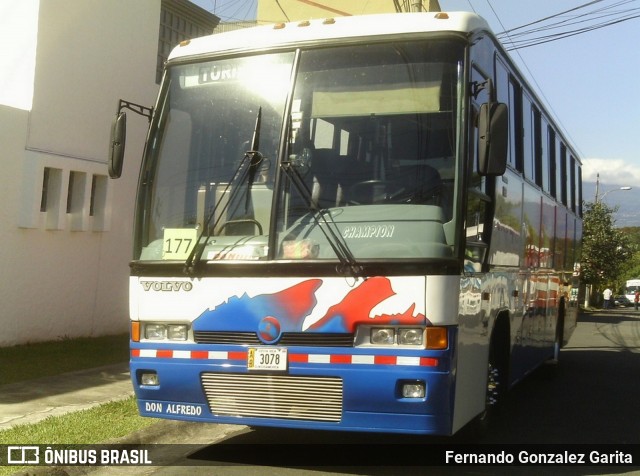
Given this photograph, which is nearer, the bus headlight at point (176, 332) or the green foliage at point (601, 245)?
the bus headlight at point (176, 332)

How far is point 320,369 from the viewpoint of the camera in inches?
245

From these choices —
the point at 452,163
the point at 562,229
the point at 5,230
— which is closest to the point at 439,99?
the point at 452,163

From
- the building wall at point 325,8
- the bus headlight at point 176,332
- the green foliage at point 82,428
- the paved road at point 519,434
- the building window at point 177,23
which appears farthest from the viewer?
the building wall at point 325,8

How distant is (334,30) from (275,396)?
9.00ft

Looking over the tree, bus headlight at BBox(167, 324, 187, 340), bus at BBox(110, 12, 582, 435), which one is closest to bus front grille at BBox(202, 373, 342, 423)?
bus at BBox(110, 12, 582, 435)

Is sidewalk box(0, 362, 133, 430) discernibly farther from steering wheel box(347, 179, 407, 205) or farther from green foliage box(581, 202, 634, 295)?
green foliage box(581, 202, 634, 295)

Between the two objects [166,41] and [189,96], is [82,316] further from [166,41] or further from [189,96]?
[189,96]

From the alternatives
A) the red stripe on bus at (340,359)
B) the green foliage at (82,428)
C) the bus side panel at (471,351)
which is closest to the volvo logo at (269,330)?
the red stripe on bus at (340,359)

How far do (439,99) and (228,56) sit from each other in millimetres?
1727

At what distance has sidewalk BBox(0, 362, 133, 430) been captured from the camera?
8.25 meters

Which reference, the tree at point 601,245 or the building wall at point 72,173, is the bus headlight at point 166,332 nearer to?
the building wall at point 72,173

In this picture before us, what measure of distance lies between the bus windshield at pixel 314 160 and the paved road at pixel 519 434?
163cm

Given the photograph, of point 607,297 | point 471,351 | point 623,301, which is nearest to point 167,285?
point 471,351

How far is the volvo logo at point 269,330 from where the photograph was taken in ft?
20.9
